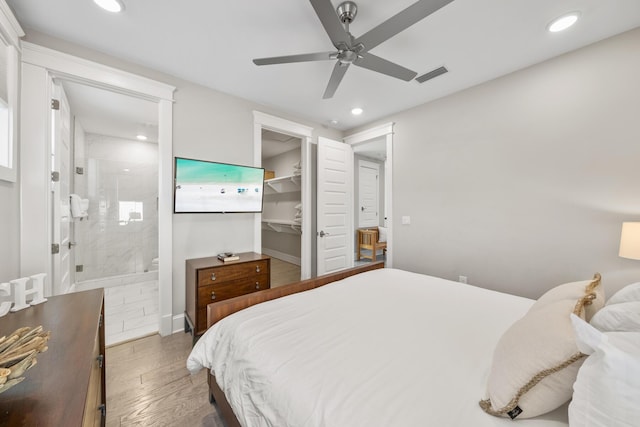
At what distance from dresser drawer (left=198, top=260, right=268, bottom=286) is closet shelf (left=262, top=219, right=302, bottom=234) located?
7.16 feet

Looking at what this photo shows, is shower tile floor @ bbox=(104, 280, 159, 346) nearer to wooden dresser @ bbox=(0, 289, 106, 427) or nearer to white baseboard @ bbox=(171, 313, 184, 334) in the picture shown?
white baseboard @ bbox=(171, 313, 184, 334)

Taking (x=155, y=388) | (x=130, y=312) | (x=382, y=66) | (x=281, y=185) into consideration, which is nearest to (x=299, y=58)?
(x=382, y=66)

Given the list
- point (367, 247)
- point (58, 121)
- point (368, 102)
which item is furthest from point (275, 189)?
point (58, 121)

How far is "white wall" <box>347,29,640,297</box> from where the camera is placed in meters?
1.92

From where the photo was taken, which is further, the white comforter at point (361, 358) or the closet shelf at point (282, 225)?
the closet shelf at point (282, 225)

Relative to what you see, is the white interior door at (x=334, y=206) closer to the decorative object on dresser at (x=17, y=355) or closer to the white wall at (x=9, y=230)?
the white wall at (x=9, y=230)

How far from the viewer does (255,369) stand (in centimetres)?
100

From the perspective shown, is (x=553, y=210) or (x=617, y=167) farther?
(x=553, y=210)

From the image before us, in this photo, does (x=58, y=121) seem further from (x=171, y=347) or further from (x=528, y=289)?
(x=528, y=289)

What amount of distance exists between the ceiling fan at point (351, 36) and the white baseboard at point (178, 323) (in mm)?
2532

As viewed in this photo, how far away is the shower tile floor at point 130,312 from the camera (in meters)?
2.45

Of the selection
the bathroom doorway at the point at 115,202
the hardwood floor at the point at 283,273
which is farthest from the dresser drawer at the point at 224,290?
the hardwood floor at the point at 283,273

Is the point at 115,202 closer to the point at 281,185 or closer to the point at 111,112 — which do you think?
the point at 111,112

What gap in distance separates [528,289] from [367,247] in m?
3.35
